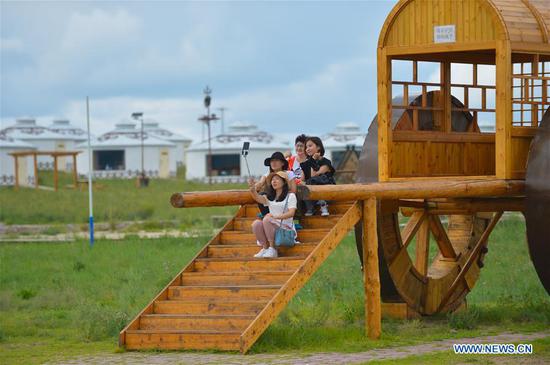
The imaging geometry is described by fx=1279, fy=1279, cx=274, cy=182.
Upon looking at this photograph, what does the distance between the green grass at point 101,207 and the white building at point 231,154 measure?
14.0 m

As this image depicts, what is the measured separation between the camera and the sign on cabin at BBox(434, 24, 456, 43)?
15445 millimetres

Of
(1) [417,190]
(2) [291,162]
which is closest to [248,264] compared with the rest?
(2) [291,162]

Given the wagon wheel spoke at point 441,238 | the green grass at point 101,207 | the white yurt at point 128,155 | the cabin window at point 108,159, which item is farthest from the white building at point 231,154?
the wagon wheel spoke at point 441,238

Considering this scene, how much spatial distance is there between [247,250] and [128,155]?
2576 inches

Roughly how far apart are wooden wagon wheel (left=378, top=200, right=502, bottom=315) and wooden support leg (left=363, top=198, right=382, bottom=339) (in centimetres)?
129

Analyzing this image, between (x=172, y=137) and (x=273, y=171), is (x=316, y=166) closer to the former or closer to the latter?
(x=273, y=171)

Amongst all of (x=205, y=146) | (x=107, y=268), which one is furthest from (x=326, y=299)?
(x=205, y=146)

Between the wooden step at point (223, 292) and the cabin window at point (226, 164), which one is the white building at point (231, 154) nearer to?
the cabin window at point (226, 164)

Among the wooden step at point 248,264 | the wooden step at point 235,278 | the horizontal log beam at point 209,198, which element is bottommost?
the wooden step at point 235,278

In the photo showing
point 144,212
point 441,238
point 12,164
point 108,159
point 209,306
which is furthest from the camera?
point 108,159

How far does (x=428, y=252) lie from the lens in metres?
18.1

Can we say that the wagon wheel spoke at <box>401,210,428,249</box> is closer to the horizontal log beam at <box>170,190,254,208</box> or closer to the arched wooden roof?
the arched wooden roof

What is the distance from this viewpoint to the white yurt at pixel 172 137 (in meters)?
91.4

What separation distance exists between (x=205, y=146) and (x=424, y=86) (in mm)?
Result: 61301
